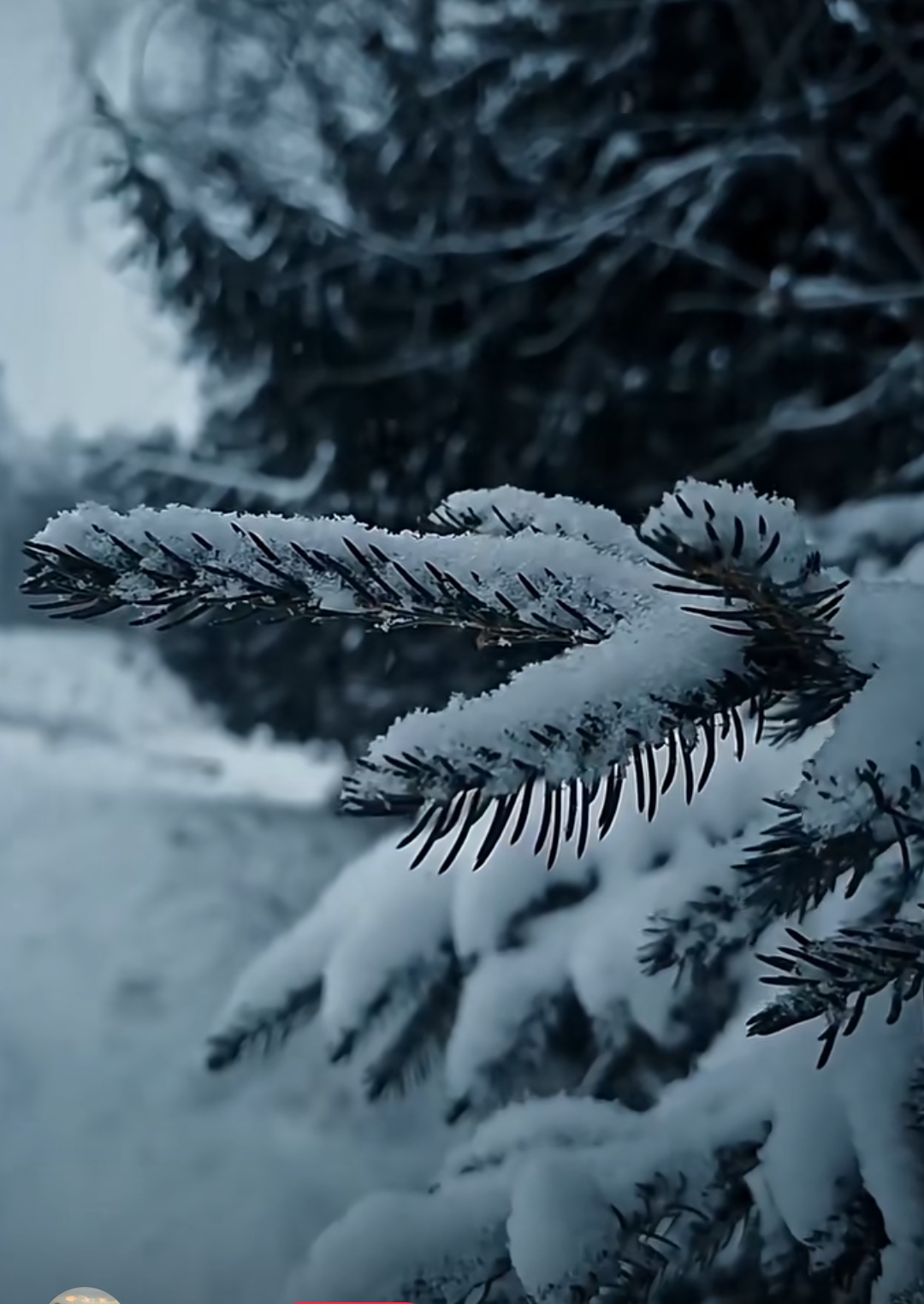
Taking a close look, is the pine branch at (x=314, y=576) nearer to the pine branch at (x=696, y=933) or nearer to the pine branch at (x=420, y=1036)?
the pine branch at (x=696, y=933)

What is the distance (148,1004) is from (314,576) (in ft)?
6.35

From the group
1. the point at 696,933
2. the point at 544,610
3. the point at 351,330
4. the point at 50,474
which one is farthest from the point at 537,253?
the point at 544,610

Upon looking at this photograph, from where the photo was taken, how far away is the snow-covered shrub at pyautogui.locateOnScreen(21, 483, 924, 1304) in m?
0.20

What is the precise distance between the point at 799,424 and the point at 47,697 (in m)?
2.04

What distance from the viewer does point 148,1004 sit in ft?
6.55

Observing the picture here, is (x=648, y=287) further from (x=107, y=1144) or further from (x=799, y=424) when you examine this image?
(x=107, y=1144)

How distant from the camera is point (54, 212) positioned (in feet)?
7.07

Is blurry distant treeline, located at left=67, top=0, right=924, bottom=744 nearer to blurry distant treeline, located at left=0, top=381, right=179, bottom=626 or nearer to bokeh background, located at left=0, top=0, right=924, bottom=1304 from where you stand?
bokeh background, located at left=0, top=0, right=924, bottom=1304

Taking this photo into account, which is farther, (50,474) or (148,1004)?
(50,474)

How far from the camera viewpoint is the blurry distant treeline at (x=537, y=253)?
1.57m

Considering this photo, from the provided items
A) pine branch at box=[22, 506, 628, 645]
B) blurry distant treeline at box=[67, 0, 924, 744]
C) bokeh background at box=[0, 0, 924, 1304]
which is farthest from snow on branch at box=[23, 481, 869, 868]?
blurry distant treeline at box=[67, 0, 924, 744]

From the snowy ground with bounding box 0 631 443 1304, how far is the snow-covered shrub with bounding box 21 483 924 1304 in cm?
15

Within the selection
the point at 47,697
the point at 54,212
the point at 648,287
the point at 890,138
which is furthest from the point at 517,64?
the point at 47,697

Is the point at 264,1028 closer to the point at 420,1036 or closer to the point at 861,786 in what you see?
the point at 420,1036
